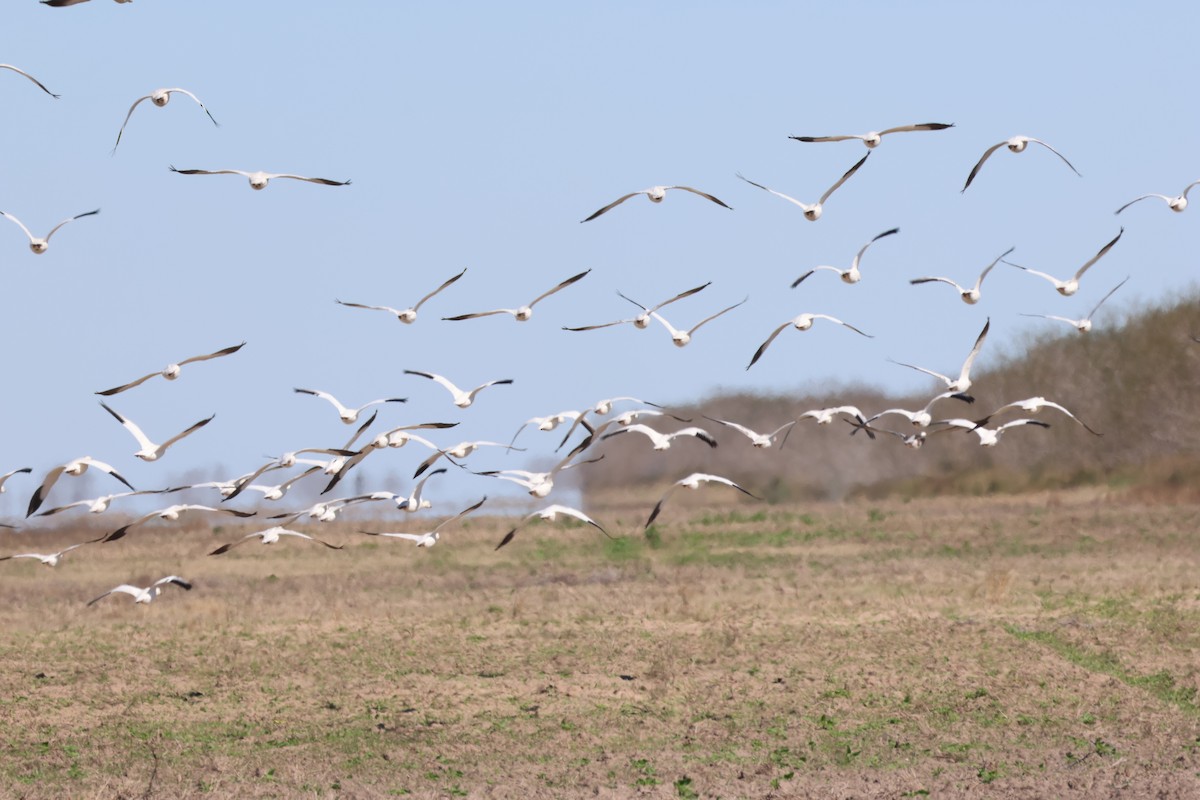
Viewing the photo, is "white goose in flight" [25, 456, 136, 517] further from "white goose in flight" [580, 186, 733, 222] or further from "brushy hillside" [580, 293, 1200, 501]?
"brushy hillside" [580, 293, 1200, 501]

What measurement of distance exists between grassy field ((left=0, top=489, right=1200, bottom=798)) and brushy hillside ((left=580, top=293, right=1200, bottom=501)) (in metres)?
2.74

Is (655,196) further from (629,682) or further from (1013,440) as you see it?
(1013,440)

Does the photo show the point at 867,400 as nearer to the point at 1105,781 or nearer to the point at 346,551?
the point at 346,551

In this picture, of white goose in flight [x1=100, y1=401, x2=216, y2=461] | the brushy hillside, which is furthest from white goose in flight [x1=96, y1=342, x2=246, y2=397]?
the brushy hillside

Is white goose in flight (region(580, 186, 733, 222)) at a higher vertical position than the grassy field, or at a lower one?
higher

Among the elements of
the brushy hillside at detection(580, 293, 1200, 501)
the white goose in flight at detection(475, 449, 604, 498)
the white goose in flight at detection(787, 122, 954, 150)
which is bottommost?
the brushy hillside at detection(580, 293, 1200, 501)

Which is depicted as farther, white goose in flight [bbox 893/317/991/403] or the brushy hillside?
the brushy hillside

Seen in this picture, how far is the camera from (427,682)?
20.2 meters

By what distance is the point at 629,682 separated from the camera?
1994 cm

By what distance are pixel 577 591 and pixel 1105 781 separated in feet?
49.9

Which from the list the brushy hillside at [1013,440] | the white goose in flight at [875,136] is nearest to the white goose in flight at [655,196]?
the white goose in flight at [875,136]

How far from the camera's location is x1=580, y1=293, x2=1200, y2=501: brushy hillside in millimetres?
36000

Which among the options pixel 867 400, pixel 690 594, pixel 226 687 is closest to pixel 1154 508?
pixel 867 400

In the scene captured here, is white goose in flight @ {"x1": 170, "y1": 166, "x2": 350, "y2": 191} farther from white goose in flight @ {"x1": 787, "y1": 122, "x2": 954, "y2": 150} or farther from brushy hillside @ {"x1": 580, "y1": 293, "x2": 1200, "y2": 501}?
brushy hillside @ {"x1": 580, "y1": 293, "x2": 1200, "y2": 501}
